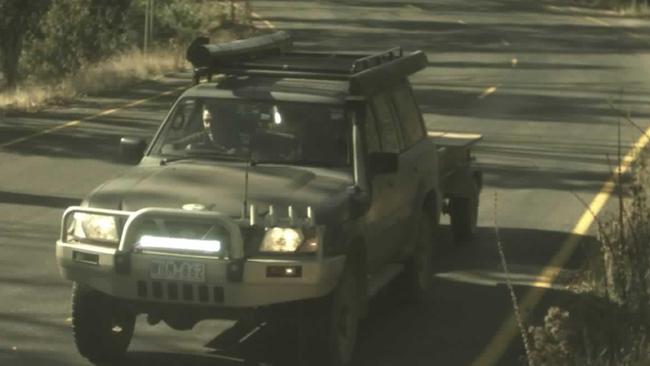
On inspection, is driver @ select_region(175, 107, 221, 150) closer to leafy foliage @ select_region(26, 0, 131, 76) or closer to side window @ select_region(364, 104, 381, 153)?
side window @ select_region(364, 104, 381, 153)

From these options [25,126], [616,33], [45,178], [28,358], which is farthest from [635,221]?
[616,33]

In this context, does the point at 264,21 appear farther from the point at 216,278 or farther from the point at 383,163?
the point at 216,278

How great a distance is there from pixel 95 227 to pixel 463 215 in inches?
246

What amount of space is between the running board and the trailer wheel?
3.44 meters

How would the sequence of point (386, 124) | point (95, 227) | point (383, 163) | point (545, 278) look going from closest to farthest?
point (95, 227) → point (383, 163) → point (386, 124) → point (545, 278)

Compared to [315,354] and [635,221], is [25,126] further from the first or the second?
[315,354]

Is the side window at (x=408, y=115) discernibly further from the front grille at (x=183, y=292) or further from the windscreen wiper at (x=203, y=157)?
the front grille at (x=183, y=292)

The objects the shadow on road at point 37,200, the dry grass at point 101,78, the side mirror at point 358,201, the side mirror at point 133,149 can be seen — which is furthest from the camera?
the dry grass at point 101,78

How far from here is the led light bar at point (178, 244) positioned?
10.1 m

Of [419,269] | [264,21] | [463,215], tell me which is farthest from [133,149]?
[264,21]

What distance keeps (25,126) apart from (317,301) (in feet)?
54.8

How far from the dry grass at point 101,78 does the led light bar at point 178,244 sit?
19222 mm

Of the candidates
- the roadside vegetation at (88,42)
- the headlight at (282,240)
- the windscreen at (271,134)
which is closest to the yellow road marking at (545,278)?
the windscreen at (271,134)

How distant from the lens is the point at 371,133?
1189 cm
